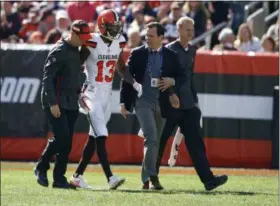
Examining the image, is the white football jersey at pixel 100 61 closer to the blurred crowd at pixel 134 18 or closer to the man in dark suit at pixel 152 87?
the man in dark suit at pixel 152 87

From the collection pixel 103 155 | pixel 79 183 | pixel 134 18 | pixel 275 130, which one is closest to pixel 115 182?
pixel 103 155

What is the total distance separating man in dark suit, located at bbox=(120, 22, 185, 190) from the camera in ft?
39.5

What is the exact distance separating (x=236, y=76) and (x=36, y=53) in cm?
326

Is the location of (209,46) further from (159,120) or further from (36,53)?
(159,120)

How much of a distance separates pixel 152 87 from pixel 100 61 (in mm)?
715

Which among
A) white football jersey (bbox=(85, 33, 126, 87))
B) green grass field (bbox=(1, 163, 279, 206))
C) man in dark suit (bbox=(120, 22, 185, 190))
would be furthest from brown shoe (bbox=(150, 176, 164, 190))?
white football jersey (bbox=(85, 33, 126, 87))

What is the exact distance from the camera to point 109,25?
40.3 ft

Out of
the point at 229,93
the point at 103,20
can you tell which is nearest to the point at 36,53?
the point at 229,93

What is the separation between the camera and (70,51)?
1188 cm

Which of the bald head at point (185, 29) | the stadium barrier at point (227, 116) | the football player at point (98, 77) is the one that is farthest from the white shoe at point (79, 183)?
the stadium barrier at point (227, 116)

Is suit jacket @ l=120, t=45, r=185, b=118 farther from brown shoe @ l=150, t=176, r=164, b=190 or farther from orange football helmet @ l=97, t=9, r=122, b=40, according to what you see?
brown shoe @ l=150, t=176, r=164, b=190

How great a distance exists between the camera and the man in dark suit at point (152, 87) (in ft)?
39.5

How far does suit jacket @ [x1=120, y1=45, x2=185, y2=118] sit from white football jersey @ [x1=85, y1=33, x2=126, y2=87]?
0.76 ft

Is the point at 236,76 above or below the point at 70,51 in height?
below
